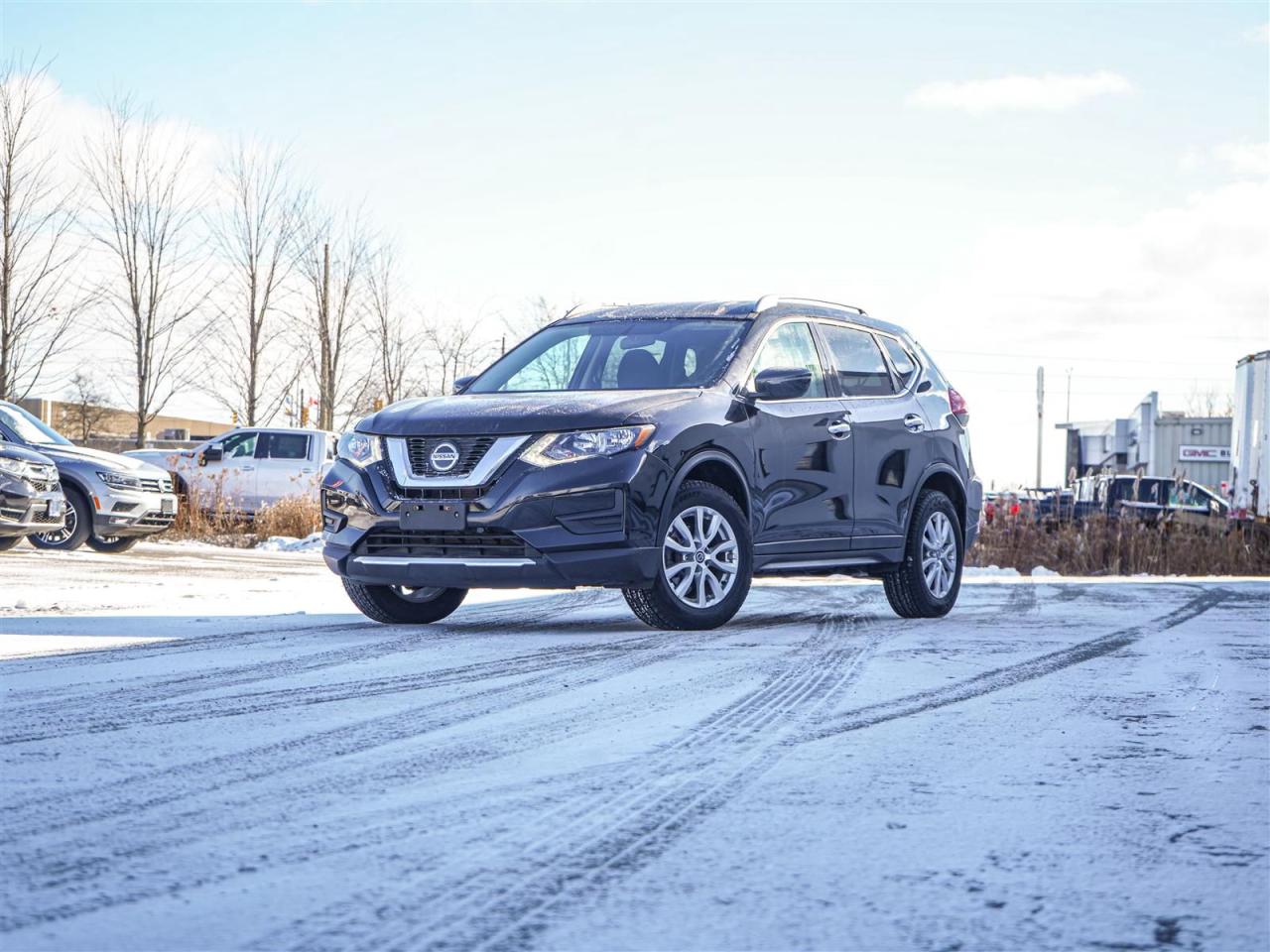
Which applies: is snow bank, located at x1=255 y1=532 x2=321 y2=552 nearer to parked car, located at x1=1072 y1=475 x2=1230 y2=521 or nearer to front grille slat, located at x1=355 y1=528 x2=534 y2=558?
parked car, located at x1=1072 y1=475 x2=1230 y2=521

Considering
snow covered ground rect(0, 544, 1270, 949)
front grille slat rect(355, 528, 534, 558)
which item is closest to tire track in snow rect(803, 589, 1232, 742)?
snow covered ground rect(0, 544, 1270, 949)

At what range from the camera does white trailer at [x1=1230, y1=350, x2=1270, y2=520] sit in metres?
22.7

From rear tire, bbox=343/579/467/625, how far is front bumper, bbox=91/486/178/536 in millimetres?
8248

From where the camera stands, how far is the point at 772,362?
923 centimetres

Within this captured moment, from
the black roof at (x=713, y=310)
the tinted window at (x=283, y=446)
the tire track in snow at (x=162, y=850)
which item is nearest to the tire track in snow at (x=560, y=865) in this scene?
the tire track in snow at (x=162, y=850)

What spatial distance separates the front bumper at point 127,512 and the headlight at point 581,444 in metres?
9.86

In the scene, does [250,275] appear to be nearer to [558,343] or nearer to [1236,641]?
[558,343]

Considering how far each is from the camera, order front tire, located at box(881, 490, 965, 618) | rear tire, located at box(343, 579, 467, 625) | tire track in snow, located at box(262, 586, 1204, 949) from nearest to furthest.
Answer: tire track in snow, located at box(262, 586, 1204, 949) → rear tire, located at box(343, 579, 467, 625) → front tire, located at box(881, 490, 965, 618)

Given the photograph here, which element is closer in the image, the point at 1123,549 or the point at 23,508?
the point at 23,508

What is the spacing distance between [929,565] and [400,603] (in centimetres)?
347

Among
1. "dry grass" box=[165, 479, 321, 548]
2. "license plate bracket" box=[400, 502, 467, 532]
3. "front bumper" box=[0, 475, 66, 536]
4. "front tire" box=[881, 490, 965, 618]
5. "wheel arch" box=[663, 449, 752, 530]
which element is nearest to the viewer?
"license plate bracket" box=[400, 502, 467, 532]

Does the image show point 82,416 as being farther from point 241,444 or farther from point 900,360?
point 900,360

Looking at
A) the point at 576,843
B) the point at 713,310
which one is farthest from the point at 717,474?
the point at 576,843

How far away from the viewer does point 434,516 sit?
8.07 meters
